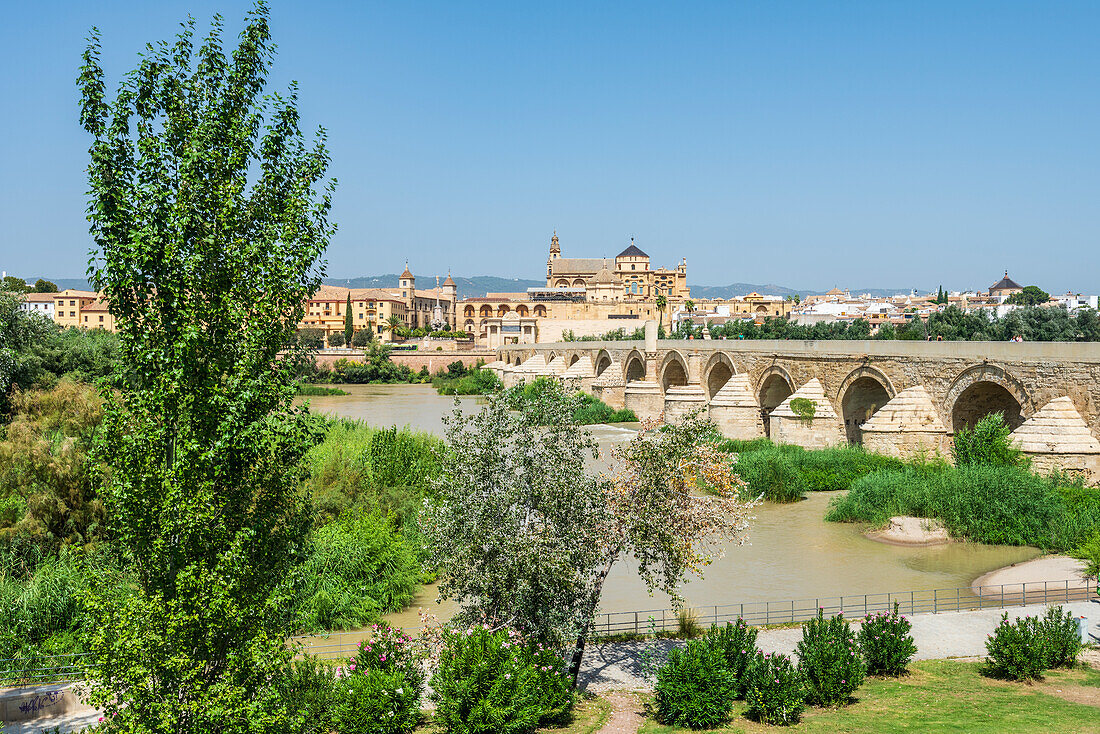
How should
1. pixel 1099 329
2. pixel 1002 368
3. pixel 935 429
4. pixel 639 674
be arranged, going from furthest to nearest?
pixel 1099 329, pixel 935 429, pixel 1002 368, pixel 639 674

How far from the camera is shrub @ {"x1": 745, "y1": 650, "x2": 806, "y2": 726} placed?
24.1ft

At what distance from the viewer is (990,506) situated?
49.1 ft

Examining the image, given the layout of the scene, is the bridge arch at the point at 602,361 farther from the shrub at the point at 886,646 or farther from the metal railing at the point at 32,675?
the metal railing at the point at 32,675

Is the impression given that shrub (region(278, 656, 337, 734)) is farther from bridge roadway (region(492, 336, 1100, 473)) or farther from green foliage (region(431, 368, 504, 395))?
green foliage (region(431, 368, 504, 395))

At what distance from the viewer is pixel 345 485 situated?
579 inches

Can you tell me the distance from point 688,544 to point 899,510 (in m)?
9.83

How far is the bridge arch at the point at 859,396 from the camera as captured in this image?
2164 cm

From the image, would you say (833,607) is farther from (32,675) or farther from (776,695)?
(32,675)

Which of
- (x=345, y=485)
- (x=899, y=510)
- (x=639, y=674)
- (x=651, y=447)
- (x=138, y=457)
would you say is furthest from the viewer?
(x=899, y=510)

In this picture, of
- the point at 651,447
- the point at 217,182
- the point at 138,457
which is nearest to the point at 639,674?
the point at 651,447

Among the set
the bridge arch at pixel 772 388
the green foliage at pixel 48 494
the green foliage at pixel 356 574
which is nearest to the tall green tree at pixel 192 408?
the green foliage at pixel 356 574

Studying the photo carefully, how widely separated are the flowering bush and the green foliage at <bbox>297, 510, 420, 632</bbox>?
3.43 metres

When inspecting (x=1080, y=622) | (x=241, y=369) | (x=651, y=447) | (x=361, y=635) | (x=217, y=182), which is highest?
(x=217, y=182)

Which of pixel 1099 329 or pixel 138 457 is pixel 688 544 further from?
pixel 1099 329
